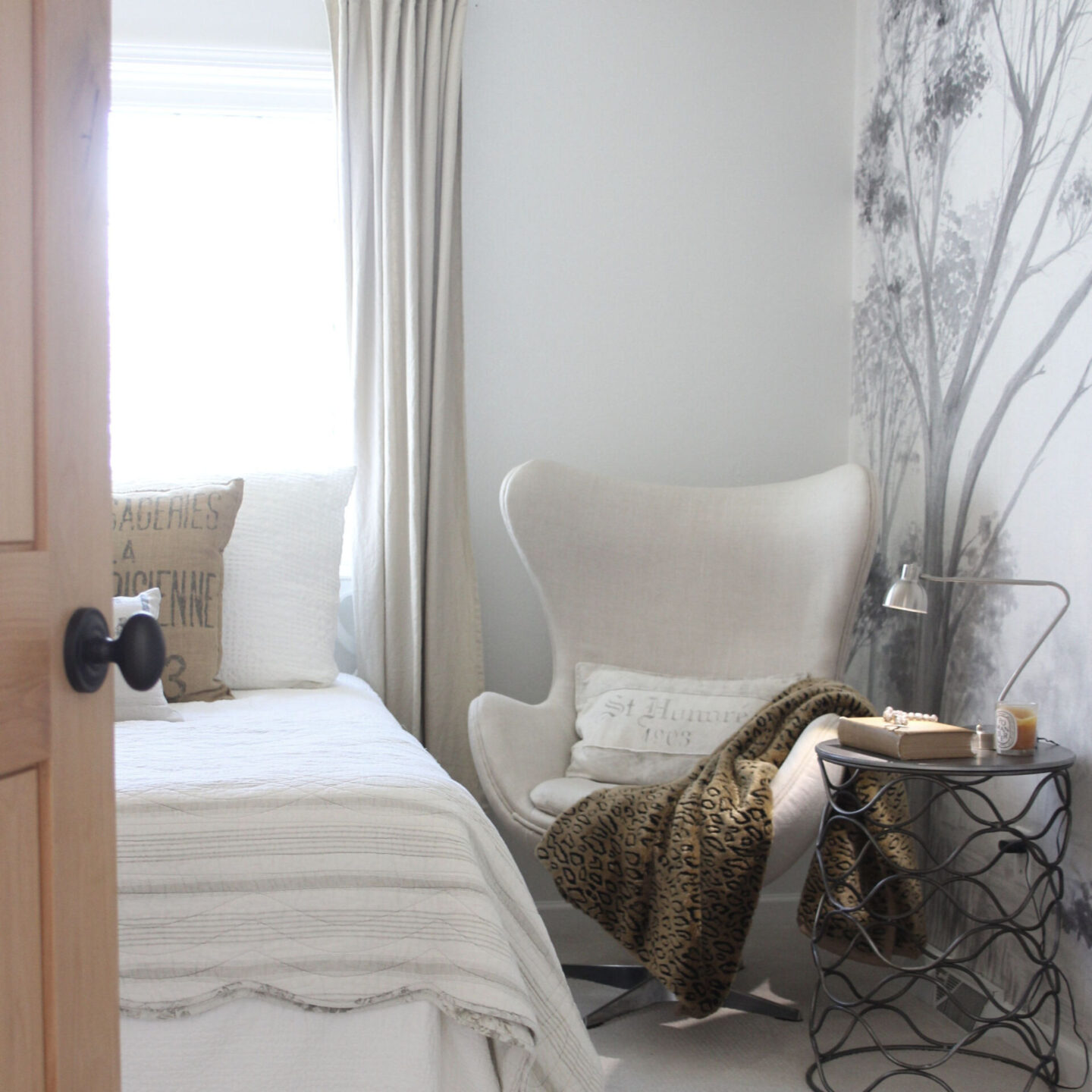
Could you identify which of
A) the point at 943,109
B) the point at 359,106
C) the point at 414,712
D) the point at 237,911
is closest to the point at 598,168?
the point at 359,106

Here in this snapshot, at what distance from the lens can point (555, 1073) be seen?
1.38 meters

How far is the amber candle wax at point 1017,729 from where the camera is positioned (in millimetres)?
1933

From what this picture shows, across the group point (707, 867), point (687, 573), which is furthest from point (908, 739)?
point (687, 573)

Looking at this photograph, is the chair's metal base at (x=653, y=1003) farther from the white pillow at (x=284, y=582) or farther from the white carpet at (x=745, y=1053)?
the white pillow at (x=284, y=582)

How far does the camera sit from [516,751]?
2.41 m

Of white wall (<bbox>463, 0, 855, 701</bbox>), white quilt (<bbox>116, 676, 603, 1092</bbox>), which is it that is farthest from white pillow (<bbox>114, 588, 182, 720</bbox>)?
white wall (<bbox>463, 0, 855, 701</bbox>)

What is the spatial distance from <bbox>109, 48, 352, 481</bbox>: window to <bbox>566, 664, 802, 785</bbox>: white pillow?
1.04 meters

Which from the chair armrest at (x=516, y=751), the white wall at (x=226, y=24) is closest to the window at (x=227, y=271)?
the white wall at (x=226, y=24)

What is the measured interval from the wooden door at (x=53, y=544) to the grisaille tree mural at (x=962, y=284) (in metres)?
1.84

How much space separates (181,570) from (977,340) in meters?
1.79

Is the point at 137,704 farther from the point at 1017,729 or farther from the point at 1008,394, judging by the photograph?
the point at 1008,394

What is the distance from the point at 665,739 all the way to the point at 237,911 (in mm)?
1326

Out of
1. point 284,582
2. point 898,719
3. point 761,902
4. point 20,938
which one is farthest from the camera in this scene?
point 761,902

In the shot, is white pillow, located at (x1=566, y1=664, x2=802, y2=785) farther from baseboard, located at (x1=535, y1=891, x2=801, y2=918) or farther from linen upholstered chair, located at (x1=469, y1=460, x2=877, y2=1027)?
baseboard, located at (x1=535, y1=891, x2=801, y2=918)
